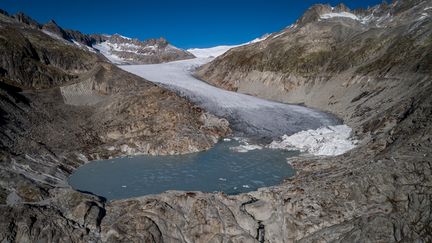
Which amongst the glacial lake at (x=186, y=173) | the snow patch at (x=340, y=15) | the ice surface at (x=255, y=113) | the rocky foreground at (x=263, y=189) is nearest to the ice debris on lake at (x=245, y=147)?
the glacial lake at (x=186, y=173)

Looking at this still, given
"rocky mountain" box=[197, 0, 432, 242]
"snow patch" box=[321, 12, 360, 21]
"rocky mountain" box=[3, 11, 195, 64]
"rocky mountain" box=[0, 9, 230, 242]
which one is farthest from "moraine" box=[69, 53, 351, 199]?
"rocky mountain" box=[3, 11, 195, 64]

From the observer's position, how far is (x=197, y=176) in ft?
82.7

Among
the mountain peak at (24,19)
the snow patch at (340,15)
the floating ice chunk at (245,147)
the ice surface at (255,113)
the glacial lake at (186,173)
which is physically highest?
the mountain peak at (24,19)

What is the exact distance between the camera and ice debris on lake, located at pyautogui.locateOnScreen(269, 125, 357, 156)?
28.2 metres

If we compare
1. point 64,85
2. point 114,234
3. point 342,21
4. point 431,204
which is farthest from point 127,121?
point 342,21

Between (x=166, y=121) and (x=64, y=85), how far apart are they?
40.1 ft

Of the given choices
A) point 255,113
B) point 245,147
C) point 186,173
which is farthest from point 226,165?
point 255,113

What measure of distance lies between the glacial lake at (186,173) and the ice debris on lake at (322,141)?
160cm

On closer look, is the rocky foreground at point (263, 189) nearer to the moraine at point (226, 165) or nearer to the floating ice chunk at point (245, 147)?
the moraine at point (226, 165)

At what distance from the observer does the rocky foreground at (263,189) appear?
1697 centimetres

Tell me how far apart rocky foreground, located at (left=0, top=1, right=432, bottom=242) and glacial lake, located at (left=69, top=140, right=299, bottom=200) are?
5.02 ft

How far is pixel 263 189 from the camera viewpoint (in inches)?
833

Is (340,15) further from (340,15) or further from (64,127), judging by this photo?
(64,127)

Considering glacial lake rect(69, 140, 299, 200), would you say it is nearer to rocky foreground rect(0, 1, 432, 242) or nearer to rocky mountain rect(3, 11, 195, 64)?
rocky foreground rect(0, 1, 432, 242)
